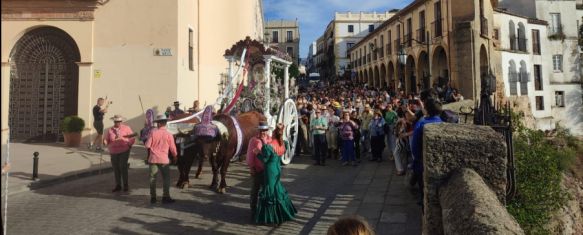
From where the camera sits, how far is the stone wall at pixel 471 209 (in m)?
2.39

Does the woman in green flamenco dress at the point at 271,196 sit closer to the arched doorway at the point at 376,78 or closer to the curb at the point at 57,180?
the curb at the point at 57,180

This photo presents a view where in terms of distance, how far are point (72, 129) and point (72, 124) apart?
171 mm

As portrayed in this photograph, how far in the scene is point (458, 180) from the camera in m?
3.32

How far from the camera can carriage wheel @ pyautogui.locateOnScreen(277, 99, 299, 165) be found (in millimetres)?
10477

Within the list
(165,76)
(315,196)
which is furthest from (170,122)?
(165,76)

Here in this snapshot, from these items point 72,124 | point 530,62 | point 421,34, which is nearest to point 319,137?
point 72,124

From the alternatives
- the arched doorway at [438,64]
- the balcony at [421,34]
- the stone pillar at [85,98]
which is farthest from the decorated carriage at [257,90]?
the balcony at [421,34]

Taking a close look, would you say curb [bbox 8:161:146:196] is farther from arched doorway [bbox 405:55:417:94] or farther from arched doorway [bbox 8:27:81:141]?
arched doorway [bbox 405:55:417:94]

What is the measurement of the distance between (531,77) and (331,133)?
25.2 m

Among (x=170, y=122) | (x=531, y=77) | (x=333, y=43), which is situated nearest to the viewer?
(x=170, y=122)

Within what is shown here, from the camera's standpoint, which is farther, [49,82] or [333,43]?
[333,43]

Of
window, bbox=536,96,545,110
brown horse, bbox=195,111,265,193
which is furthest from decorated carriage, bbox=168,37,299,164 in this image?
window, bbox=536,96,545,110

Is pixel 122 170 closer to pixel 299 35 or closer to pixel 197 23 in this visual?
pixel 197 23

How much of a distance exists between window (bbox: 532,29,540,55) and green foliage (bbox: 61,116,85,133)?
102 ft
